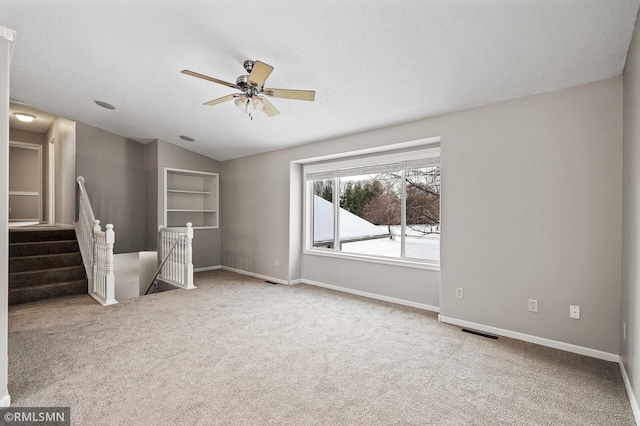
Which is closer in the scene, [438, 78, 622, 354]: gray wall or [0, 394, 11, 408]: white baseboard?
[0, 394, 11, 408]: white baseboard

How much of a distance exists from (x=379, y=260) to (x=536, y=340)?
2066 mm

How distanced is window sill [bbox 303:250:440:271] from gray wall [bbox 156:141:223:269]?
244 centimetres

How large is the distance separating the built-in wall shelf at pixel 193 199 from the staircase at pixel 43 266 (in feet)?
5.95

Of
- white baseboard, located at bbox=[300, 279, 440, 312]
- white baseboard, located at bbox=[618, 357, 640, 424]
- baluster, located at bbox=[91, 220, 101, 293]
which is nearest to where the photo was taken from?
white baseboard, located at bbox=[618, 357, 640, 424]

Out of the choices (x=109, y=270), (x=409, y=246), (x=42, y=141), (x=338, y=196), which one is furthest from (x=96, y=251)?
(x=42, y=141)

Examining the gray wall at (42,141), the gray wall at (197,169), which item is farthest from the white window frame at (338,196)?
the gray wall at (42,141)

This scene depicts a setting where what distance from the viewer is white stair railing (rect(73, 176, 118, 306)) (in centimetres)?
434

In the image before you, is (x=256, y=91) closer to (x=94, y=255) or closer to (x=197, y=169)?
(x=94, y=255)

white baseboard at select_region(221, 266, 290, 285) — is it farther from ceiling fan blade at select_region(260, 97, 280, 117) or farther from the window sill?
ceiling fan blade at select_region(260, 97, 280, 117)

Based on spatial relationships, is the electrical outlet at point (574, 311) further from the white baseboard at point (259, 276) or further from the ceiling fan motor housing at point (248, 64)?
the white baseboard at point (259, 276)

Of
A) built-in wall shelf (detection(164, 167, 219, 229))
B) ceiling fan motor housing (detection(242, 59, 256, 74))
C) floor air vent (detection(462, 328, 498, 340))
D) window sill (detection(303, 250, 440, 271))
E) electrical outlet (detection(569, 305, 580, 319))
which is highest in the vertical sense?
ceiling fan motor housing (detection(242, 59, 256, 74))

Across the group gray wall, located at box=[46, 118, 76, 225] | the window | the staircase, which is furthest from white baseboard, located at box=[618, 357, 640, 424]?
gray wall, located at box=[46, 118, 76, 225]

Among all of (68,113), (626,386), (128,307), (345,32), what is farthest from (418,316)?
(68,113)

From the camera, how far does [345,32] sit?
258cm
